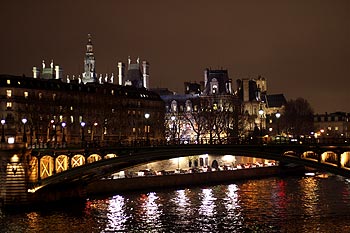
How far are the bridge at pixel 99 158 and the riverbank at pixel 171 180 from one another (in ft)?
14.7

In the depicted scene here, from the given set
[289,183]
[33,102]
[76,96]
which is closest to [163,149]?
[289,183]

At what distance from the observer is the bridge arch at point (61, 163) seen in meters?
62.8

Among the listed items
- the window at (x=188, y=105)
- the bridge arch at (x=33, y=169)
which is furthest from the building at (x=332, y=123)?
the bridge arch at (x=33, y=169)

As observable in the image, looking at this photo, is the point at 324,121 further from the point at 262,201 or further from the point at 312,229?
the point at 312,229

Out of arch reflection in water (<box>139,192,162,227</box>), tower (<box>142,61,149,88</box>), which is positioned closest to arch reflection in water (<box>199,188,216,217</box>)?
arch reflection in water (<box>139,192,162,227</box>)

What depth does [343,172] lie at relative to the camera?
5053 centimetres

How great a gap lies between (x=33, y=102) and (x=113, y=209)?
49.4 metres

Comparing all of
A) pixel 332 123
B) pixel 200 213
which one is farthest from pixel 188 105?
pixel 200 213

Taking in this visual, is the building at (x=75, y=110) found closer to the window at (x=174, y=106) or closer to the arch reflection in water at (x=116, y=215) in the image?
the window at (x=174, y=106)

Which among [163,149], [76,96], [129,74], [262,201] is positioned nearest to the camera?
[163,149]

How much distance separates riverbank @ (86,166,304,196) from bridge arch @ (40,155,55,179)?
673 cm

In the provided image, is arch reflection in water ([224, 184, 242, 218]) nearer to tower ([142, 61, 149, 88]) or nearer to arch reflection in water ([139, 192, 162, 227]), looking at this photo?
arch reflection in water ([139, 192, 162, 227])

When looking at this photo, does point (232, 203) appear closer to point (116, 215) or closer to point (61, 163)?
point (116, 215)

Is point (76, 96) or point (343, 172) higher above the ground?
point (76, 96)
